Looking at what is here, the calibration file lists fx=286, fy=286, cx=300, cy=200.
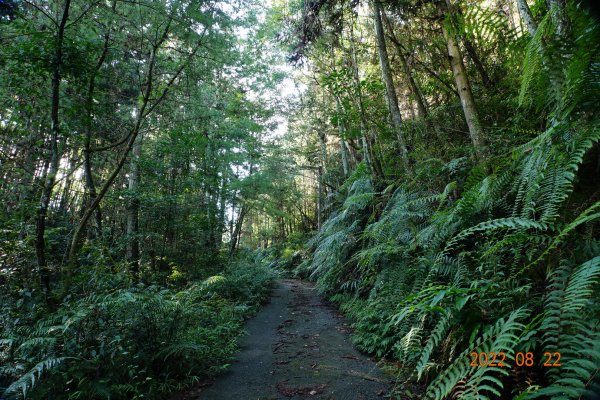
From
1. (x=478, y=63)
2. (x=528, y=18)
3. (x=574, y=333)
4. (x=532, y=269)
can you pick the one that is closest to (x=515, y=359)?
(x=574, y=333)

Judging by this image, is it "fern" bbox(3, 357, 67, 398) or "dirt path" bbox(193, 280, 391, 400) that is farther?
"dirt path" bbox(193, 280, 391, 400)

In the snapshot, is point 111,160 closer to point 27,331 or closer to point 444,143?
point 27,331

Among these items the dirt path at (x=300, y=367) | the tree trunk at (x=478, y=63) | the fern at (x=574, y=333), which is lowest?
the dirt path at (x=300, y=367)

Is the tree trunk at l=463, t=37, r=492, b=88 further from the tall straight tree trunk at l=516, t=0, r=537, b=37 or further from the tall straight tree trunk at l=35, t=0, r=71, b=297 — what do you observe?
the tall straight tree trunk at l=35, t=0, r=71, b=297

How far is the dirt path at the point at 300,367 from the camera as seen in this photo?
10.2ft

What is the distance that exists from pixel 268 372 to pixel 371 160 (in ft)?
20.0

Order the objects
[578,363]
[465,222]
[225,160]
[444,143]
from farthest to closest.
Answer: [225,160] → [444,143] → [465,222] → [578,363]

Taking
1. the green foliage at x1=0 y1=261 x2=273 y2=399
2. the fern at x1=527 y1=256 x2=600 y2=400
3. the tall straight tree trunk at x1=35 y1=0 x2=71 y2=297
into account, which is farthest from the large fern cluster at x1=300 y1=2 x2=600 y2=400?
the tall straight tree trunk at x1=35 y1=0 x2=71 y2=297

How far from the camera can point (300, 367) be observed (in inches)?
148

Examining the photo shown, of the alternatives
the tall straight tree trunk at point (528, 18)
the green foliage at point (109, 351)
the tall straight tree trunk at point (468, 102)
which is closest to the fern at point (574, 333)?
the tall straight tree trunk at point (528, 18)

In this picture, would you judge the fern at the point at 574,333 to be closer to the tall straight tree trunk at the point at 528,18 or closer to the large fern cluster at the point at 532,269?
the large fern cluster at the point at 532,269

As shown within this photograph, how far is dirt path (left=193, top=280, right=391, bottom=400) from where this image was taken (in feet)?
10.2

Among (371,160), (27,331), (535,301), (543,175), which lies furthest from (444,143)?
(27,331)

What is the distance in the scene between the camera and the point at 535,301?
2.17 meters
